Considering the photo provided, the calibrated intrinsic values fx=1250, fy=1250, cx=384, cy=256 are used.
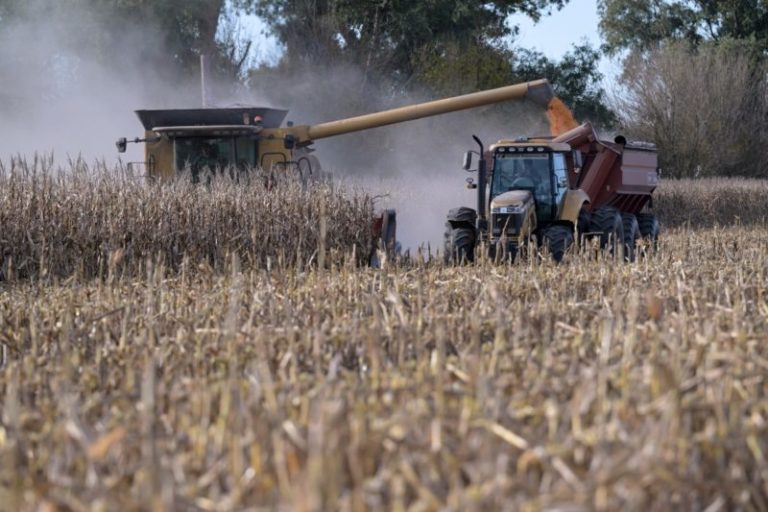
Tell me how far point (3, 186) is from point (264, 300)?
5795 mm

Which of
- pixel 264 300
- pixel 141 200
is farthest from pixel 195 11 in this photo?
pixel 264 300

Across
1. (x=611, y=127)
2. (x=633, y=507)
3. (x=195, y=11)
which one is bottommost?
(x=633, y=507)

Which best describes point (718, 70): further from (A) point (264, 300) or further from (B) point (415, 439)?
(B) point (415, 439)

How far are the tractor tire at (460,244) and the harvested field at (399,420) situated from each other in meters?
6.44

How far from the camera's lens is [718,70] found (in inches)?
1670

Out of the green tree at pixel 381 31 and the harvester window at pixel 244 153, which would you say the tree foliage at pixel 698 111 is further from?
the harvester window at pixel 244 153

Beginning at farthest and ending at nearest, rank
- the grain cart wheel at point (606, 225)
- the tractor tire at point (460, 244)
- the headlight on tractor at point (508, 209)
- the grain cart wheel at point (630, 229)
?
1. the grain cart wheel at point (630, 229)
2. the grain cart wheel at point (606, 225)
3. the tractor tire at point (460, 244)
4. the headlight on tractor at point (508, 209)

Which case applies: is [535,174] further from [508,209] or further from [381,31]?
[381,31]

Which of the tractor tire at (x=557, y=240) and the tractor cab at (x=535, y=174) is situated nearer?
the tractor tire at (x=557, y=240)

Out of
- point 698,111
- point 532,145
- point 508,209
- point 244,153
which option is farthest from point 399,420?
point 698,111

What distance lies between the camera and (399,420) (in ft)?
11.4

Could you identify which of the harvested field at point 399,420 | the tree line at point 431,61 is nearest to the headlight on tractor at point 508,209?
the harvested field at point 399,420

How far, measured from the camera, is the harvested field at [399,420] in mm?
3092

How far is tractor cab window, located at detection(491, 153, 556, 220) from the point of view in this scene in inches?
498
